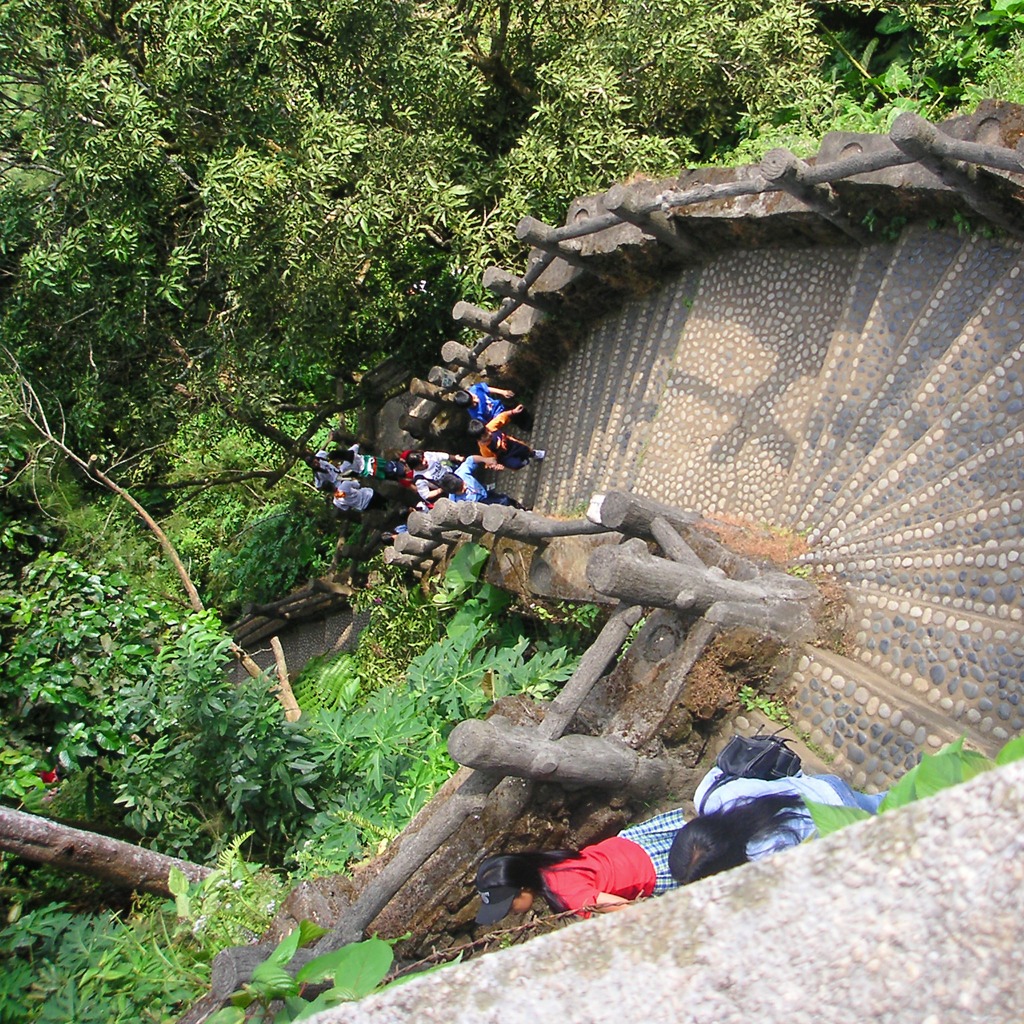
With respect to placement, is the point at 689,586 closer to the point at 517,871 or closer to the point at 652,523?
the point at 652,523

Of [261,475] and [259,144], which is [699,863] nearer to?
[259,144]

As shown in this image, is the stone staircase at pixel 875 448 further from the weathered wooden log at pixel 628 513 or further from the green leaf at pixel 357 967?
the green leaf at pixel 357 967

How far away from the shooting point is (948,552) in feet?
15.5

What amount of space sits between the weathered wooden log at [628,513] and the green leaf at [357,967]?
318cm

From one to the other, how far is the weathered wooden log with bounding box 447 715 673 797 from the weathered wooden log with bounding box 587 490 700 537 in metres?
1.22

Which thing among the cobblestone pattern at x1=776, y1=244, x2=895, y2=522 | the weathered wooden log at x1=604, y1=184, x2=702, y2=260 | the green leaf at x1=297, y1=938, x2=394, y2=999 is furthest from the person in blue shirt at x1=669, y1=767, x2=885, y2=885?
the weathered wooden log at x1=604, y1=184, x2=702, y2=260

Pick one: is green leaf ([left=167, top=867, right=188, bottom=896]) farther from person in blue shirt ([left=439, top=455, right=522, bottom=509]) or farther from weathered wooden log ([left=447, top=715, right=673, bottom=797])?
person in blue shirt ([left=439, top=455, right=522, bottom=509])

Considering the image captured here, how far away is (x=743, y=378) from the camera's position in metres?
6.50

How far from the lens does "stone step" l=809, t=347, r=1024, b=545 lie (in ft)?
15.3

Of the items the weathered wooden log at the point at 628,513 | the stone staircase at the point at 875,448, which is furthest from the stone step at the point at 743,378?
the weathered wooden log at the point at 628,513

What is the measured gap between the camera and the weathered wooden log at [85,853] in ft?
15.9

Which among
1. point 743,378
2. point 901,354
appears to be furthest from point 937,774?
point 743,378

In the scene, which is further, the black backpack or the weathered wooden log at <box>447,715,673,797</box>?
the weathered wooden log at <box>447,715,673,797</box>

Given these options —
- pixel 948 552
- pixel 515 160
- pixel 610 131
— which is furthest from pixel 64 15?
pixel 948 552
